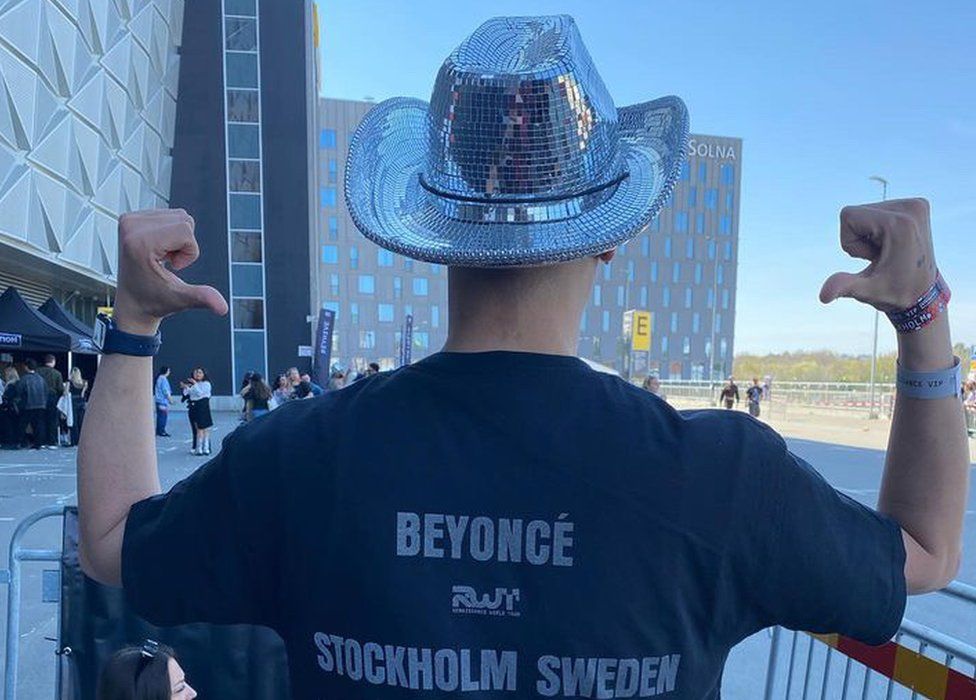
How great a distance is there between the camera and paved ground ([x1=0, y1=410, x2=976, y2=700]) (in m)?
3.54

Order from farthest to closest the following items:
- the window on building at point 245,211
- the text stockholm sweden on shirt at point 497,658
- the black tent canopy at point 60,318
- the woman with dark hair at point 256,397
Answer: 1. the window on building at point 245,211
2. the black tent canopy at point 60,318
3. the woman with dark hair at point 256,397
4. the text stockholm sweden on shirt at point 497,658

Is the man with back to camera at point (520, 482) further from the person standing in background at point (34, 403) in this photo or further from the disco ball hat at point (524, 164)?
the person standing in background at point (34, 403)

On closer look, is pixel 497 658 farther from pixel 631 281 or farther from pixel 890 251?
pixel 631 281

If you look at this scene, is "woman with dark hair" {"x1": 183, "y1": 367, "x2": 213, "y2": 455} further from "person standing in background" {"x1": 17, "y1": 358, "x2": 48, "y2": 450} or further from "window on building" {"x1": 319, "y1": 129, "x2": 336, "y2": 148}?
"window on building" {"x1": 319, "y1": 129, "x2": 336, "y2": 148}

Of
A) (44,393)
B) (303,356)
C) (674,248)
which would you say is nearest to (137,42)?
(303,356)

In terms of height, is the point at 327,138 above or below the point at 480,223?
above

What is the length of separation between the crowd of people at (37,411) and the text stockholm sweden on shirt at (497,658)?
42.4 ft

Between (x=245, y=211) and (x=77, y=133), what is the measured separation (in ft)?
25.6

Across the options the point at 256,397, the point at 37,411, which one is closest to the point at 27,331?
the point at 37,411

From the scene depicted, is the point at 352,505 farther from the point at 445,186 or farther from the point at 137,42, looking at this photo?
the point at 137,42

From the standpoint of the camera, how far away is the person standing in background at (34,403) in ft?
36.1

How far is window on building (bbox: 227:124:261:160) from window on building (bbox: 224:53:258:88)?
4.91ft

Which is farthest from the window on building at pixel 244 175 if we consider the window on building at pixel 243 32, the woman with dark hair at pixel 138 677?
the woman with dark hair at pixel 138 677

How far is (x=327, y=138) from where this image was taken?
5562 cm
